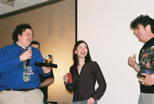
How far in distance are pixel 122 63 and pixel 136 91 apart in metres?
0.48

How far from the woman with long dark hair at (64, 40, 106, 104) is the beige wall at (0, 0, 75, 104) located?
116 cm

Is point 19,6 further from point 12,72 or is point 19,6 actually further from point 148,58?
point 148,58

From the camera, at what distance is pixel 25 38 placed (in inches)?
82.8

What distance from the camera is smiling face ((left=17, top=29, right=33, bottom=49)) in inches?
82.8

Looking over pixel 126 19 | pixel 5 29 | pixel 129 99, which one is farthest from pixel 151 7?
pixel 5 29

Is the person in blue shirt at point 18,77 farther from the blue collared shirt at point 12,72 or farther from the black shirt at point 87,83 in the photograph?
the black shirt at point 87,83

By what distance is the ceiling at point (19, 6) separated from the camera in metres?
4.24

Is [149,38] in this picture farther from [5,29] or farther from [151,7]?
[5,29]

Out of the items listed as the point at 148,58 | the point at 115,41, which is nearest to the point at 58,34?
the point at 115,41

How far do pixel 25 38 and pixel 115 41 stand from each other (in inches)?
58.6

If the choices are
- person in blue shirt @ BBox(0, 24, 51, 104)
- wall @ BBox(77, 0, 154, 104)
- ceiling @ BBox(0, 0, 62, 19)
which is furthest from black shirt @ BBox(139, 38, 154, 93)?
ceiling @ BBox(0, 0, 62, 19)

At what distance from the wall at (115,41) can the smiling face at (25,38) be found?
133cm

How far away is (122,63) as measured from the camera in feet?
9.04

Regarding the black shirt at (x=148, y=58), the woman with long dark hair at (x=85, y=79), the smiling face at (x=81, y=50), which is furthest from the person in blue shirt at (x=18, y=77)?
the black shirt at (x=148, y=58)
